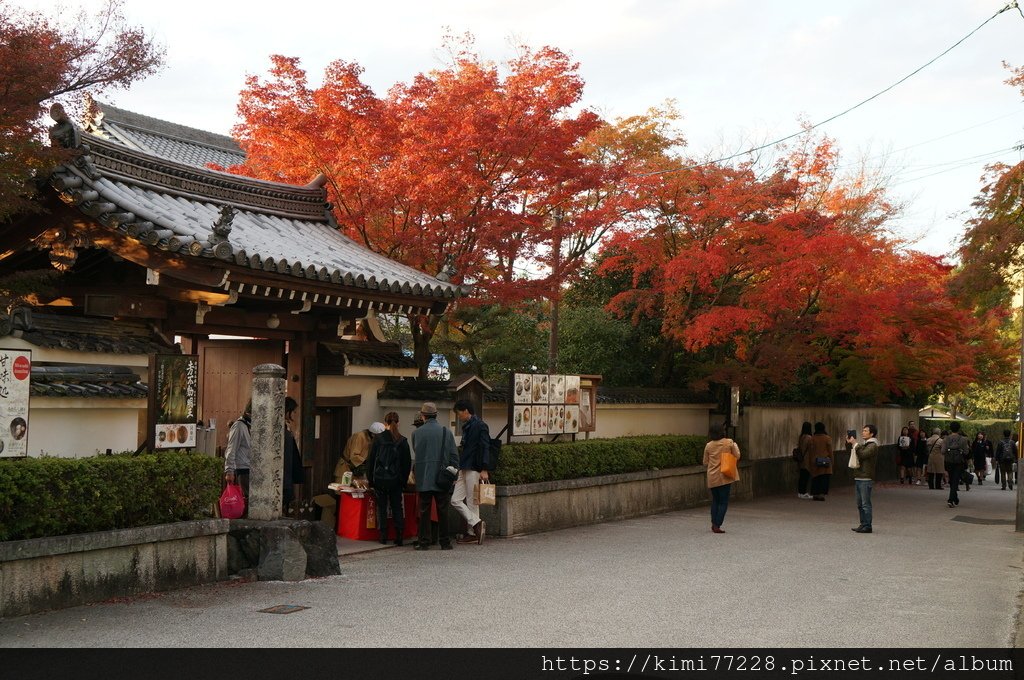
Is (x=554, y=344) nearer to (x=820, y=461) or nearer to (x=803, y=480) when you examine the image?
(x=803, y=480)

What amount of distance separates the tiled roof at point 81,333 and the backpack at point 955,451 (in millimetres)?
17254

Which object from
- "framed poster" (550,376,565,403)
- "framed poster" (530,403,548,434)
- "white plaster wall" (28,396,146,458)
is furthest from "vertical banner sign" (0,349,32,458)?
"framed poster" (550,376,565,403)

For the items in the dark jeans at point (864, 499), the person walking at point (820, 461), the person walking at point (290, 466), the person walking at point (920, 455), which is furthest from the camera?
the person walking at point (920, 455)

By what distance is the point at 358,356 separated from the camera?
14016mm

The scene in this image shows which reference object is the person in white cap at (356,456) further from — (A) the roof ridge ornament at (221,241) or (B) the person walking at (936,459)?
(B) the person walking at (936,459)

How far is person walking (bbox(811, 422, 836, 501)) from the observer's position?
22312 mm

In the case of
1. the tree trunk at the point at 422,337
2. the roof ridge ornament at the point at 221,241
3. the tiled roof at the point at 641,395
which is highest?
the roof ridge ornament at the point at 221,241

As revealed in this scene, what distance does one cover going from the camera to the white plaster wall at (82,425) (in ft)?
29.9

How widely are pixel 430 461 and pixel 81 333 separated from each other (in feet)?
14.7

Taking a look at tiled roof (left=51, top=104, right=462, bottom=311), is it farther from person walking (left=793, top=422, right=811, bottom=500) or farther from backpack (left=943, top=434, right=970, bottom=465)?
backpack (left=943, top=434, right=970, bottom=465)

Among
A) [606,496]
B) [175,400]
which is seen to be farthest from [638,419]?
[175,400]

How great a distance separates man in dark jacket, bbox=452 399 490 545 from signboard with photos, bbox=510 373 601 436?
206 centimetres

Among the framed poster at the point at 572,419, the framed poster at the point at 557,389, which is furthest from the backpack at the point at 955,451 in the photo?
the framed poster at the point at 557,389

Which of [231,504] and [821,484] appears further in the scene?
[821,484]
